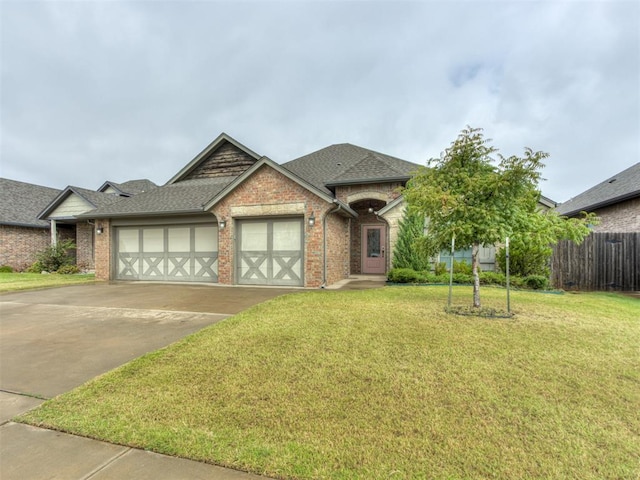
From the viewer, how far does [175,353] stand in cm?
407

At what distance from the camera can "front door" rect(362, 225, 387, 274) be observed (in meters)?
14.6

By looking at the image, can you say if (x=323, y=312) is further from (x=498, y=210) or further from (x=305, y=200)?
(x=305, y=200)

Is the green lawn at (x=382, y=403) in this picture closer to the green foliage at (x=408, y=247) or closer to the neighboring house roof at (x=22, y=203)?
the green foliage at (x=408, y=247)

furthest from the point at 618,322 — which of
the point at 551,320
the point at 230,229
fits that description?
the point at 230,229

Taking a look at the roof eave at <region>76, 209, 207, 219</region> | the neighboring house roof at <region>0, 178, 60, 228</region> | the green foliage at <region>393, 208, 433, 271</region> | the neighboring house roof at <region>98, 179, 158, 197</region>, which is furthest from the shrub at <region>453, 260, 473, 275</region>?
the neighboring house roof at <region>0, 178, 60, 228</region>

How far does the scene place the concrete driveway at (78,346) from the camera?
2.11 m

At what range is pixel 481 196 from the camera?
20.5 feet

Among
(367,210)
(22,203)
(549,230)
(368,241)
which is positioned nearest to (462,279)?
(549,230)

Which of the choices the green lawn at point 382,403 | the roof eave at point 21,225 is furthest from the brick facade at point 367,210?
the roof eave at point 21,225

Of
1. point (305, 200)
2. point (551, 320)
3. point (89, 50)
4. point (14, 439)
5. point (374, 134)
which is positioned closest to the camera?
point (14, 439)

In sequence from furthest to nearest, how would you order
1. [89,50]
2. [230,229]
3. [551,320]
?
[89,50] < [230,229] < [551,320]

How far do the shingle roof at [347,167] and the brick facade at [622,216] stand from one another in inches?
345

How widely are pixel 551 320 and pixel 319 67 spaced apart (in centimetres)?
1756

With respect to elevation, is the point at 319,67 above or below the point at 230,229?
above
